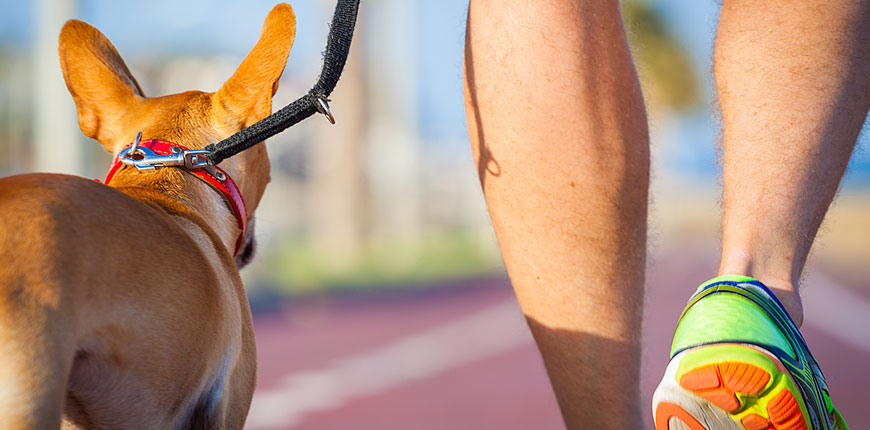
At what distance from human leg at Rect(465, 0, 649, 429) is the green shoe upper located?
0.33 metres

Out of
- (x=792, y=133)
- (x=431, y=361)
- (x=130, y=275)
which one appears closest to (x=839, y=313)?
(x=431, y=361)

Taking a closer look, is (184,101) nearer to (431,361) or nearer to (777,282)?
(777,282)

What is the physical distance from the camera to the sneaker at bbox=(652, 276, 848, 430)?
1.56 metres

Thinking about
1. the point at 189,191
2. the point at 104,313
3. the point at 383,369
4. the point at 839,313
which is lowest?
the point at 839,313

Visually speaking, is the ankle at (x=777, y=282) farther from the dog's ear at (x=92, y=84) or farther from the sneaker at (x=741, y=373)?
the dog's ear at (x=92, y=84)

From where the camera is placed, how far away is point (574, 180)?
6.72ft

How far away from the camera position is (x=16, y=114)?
9.51 meters

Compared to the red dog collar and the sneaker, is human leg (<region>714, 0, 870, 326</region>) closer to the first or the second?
the sneaker

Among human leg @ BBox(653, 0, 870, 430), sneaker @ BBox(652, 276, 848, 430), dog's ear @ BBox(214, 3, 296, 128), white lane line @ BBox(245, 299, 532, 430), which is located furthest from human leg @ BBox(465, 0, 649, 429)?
white lane line @ BBox(245, 299, 532, 430)

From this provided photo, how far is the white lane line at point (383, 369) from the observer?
5.11m

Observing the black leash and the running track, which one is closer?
the black leash

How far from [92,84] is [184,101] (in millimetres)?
275

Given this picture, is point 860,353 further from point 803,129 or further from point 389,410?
point 803,129

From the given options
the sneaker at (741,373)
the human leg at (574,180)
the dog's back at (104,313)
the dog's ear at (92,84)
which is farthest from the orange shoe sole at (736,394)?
the dog's ear at (92,84)
